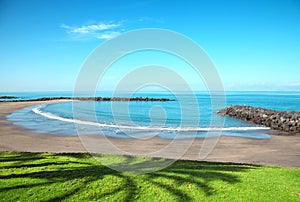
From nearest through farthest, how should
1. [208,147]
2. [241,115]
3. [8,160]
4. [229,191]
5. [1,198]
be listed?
[1,198] → [229,191] → [8,160] → [208,147] → [241,115]

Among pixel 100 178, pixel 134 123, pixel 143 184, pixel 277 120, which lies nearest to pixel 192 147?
pixel 143 184

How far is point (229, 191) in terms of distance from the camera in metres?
6.22

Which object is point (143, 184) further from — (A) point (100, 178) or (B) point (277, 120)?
(B) point (277, 120)

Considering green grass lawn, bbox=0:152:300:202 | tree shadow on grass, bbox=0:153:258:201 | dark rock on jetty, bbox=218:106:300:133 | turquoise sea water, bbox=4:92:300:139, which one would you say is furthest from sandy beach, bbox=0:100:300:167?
dark rock on jetty, bbox=218:106:300:133

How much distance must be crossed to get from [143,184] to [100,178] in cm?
131

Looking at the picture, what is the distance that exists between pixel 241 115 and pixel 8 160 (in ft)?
117

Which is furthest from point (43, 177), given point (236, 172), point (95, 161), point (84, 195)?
point (236, 172)

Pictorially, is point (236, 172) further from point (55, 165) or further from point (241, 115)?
point (241, 115)

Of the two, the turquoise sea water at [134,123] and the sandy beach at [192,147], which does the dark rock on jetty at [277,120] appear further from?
the sandy beach at [192,147]

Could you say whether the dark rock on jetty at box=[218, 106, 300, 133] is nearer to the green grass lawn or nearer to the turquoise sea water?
the turquoise sea water

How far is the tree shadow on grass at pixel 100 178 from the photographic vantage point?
604 cm

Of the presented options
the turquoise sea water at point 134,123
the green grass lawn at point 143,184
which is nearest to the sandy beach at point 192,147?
the turquoise sea water at point 134,123

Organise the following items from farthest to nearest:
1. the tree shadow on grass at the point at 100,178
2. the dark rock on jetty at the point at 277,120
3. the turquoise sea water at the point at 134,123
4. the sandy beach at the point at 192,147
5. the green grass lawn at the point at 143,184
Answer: the dark rock on jetty at the point at 277,120
the turquoise sea water at the point at 134,123
the sandy beach at the point at 192,147
the tree shadow on grass at the point at 100,178
the green grass lawn at the point at 143,184

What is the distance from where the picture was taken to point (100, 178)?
688 centimetres
